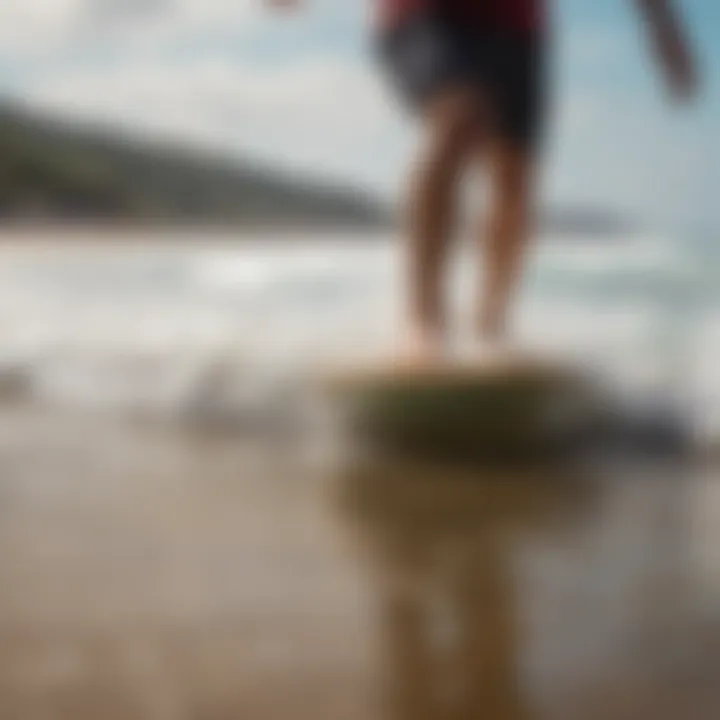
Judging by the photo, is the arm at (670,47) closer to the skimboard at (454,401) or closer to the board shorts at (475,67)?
the board shorts at (475,67)

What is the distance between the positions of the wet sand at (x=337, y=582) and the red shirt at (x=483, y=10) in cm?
37

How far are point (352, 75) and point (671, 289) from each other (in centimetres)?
32

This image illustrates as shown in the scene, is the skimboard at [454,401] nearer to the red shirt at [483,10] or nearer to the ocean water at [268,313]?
the ocean water at [268,313]

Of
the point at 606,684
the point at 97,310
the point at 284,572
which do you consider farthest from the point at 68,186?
the point at 606,684

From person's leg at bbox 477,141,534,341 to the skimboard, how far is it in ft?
0.16

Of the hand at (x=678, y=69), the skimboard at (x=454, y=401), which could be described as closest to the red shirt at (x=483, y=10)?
the hand at (x=678, y=69)

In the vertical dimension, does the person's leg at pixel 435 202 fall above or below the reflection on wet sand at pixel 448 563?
above

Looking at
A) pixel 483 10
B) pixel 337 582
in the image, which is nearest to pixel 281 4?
pixel 483 10

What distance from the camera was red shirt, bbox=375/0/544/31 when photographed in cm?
94

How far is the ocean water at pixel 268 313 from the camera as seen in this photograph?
958 mm

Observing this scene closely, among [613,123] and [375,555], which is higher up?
[613,123]

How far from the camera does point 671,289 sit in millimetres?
959

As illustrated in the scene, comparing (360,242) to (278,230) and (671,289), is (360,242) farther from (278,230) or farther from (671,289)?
(671,289)

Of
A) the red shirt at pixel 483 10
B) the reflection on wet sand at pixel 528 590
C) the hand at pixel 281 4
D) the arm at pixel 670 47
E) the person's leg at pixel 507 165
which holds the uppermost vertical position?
the hand at pixel 281 4
